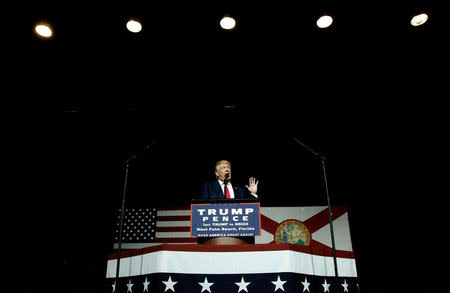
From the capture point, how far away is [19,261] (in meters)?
3.81

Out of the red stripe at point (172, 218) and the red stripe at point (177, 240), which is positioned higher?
the red stripe at point (172, 218)

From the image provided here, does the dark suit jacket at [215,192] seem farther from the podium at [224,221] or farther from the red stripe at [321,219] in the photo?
the red stripe at [321,219]

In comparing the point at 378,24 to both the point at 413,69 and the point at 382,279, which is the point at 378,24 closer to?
the point at 413,69

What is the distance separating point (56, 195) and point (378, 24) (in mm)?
→ 5000

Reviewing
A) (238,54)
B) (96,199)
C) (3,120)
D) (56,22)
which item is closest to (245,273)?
(238,54)

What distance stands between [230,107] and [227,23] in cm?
181

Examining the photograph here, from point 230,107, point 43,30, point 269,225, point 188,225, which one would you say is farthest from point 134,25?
point 269,225

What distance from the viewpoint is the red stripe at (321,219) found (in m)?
6.46

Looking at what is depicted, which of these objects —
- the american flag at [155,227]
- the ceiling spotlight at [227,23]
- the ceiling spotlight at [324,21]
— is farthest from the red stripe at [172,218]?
the ceiling spotlight at [324,21]

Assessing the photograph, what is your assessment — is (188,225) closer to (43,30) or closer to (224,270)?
(224,270)

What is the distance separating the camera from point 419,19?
3.37 m

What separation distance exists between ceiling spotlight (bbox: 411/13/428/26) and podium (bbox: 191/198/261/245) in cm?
286

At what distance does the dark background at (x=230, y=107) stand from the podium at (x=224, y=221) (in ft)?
7.17

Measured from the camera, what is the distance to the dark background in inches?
136
